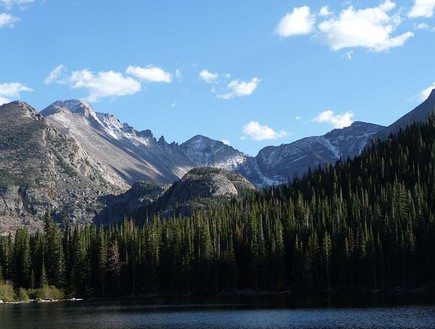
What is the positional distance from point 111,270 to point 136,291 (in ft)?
34.2

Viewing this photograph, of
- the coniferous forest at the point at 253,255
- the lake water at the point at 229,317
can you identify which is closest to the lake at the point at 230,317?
the lake water at the point at 229,317

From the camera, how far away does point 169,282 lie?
603 feet

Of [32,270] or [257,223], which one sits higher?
[257,223]

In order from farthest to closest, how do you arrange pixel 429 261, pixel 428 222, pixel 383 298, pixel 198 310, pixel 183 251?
pixel 183 251 < pixel 428 222 < pixel 429 261 < pixel 383 298 < pixel 198 310

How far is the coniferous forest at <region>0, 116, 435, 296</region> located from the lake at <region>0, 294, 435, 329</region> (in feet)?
130

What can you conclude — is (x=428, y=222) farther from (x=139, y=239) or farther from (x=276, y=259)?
(x=139, y=239)

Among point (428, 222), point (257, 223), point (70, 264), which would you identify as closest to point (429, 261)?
point (428, 222)

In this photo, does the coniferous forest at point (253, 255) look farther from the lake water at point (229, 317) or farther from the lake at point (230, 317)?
the lake water at point (229, 317)

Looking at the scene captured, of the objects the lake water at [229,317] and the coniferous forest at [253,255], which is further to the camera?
the coniferous forest at [253,255]

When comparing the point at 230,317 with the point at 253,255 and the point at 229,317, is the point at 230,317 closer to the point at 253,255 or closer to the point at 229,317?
the point at 229,317

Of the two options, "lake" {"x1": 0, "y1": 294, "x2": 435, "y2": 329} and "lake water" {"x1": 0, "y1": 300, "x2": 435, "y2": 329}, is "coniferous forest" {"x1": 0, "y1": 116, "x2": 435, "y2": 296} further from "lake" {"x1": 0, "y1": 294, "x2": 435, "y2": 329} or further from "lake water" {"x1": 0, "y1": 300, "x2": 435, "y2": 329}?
"lake water" {"x1": 0, "y1": 300, "x2": 435, "y2": 329}

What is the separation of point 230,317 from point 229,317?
0.19m

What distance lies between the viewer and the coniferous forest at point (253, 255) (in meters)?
161

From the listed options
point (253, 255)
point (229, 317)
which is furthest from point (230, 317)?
point (253, 255)
